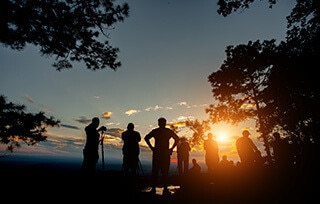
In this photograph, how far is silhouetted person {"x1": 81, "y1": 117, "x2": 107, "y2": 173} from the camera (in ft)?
19.5

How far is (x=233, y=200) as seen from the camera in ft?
15.1

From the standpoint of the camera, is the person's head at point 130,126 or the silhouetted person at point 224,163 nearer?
the person's head at point 130,126

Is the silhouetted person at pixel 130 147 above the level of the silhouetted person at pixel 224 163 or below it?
above

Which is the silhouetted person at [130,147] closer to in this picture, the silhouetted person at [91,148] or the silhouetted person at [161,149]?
the silhouetted person at [91,148]

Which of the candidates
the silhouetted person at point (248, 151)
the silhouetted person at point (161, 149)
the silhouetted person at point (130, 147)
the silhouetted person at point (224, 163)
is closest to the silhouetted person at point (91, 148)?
the silhouetted person at point (130, 147)

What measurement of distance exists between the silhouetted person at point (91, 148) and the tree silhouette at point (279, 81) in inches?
250

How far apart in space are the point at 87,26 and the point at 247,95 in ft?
47.0

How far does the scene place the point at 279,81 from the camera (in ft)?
45.5

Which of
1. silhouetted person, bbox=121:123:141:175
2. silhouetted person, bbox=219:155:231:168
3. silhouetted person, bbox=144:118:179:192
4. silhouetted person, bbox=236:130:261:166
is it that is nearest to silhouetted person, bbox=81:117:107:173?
silhouetted person, bbox=121:123:141:175

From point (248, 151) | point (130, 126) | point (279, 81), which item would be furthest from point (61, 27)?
point (279, 81)

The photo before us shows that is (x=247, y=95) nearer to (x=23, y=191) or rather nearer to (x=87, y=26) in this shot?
(x=87, y=26)

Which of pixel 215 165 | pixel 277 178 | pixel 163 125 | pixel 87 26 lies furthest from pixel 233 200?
pixel 87 26

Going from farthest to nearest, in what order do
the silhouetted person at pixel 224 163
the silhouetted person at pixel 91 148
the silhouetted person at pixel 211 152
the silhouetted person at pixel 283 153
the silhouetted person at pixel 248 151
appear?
the silhouetted person at pixel 224 163 < the silhouetted person at pixel 211 152 < the silhouetted person at pixel 248 151 < the silhouetted person at pixel 283 153 < the silhouetted person at pixel 91 148

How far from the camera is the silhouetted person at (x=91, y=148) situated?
5.96 meters
